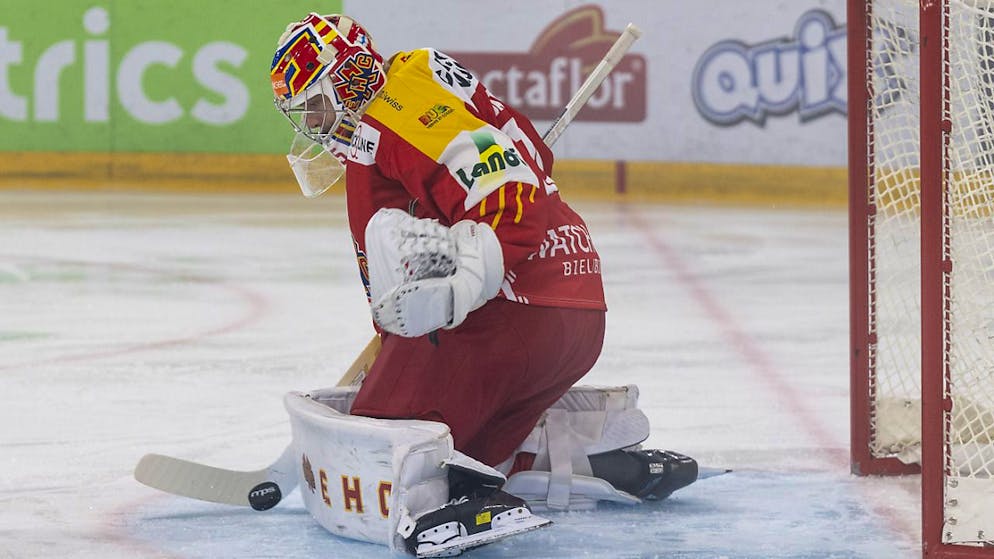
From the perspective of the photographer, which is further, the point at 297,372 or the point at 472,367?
the point at 297,372

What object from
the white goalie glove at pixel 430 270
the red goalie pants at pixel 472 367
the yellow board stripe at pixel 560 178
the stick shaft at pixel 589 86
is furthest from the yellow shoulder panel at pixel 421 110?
the yellow board stripe at pixel 560 178

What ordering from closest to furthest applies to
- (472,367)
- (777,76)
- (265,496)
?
1. (472,367)
2. (265,496)
3. (777,76)

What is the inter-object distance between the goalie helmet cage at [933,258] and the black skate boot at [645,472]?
1.15 ft

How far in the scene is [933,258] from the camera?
2.03 meters

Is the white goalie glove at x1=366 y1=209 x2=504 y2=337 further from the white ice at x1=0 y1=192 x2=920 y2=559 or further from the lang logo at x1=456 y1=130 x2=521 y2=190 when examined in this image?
the white ice at x1=0 y1=192 x2=920 y2=559

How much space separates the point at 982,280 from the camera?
229 cm

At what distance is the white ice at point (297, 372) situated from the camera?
235 cm

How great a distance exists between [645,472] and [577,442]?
0.12 m

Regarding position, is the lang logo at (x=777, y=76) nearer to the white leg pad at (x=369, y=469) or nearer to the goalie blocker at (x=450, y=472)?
the goalie blocker at (x=450, y=472)

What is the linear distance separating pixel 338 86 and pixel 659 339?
2117 mm

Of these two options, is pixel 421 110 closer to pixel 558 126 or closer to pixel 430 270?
pixel 430 270

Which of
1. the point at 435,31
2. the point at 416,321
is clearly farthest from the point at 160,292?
the point at 435,31

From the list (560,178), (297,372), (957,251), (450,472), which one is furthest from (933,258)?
(560,178)

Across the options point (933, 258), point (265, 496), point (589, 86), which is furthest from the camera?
point (589, 86)
